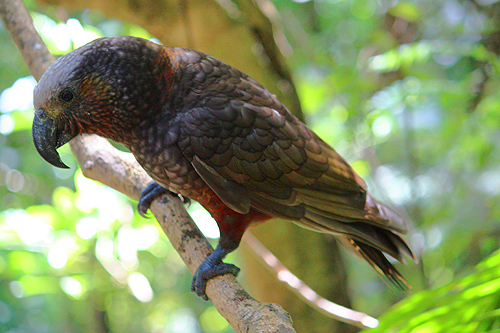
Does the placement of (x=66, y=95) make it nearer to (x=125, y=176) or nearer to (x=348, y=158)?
(x=125, y=176)

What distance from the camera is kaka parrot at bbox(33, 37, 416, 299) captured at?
4.19 feet

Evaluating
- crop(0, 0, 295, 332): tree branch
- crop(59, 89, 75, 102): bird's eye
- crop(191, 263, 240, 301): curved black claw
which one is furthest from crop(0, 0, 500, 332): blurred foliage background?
crop(59, 89, 75, 102): bird's eye

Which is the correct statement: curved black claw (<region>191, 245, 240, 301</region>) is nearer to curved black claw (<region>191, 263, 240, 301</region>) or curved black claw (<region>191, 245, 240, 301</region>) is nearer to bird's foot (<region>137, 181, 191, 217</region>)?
curved black claw (<region>191, 263, 240, 301</region>)

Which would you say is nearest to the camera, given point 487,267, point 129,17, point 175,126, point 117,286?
point 487,267

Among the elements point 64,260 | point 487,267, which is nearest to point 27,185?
point 64,260

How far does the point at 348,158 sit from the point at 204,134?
1975 mm

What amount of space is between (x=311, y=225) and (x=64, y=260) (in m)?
1.25

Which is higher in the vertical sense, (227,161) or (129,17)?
(129,17)

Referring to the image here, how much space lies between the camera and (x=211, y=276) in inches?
55.6

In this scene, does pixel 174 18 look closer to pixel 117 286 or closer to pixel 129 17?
pixel 129 17

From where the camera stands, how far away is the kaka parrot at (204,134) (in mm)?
1278

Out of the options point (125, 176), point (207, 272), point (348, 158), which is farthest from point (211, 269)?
point (348, 158)

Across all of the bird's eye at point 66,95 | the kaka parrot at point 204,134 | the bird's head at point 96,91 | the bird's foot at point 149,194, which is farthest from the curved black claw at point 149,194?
the bird's eye at point 66,95

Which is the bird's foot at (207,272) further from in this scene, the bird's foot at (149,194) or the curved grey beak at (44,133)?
the curved grey beak at (44,133)
